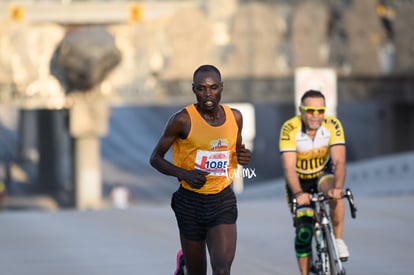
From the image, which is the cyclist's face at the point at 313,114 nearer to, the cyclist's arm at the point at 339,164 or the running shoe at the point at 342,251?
the cyclist's arm at the point at 339,164

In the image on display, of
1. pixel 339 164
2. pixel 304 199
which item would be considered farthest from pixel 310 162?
pixel 304 199

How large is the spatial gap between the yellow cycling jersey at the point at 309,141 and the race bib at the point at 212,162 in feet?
5.98

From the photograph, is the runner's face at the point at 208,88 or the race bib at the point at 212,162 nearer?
the runner's face at the point at 208,88

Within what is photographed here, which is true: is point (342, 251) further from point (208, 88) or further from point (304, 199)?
point (208, 88)

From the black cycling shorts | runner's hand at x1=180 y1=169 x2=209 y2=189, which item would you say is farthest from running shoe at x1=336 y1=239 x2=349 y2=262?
A: runner's hand at x1=180 y1=169 x2=209 y2=189

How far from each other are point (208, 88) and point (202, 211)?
0.81 meters

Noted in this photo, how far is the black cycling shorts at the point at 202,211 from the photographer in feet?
27.3

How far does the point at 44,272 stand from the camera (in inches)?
508

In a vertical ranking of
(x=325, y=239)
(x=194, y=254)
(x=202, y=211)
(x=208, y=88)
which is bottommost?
(x=325, y=239)

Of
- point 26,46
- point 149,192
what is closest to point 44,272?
point 26,46

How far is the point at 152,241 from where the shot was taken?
1584cm

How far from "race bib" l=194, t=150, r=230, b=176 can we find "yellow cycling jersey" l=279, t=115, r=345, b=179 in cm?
182

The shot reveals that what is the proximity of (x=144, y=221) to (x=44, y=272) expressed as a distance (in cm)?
621

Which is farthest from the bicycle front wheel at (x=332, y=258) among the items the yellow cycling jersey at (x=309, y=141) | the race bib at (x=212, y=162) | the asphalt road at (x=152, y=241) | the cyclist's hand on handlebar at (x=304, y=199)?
the asphalt road at (x=152, y=241)
